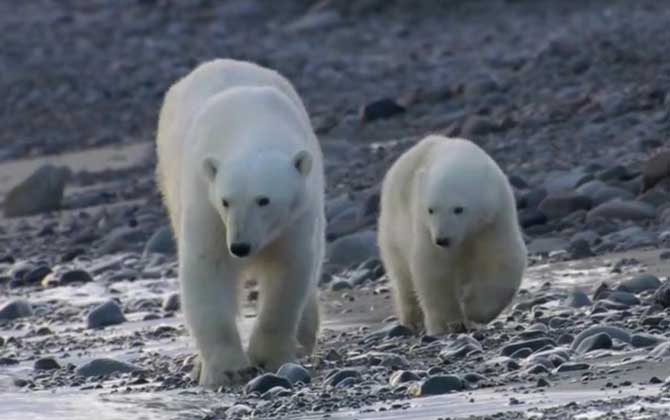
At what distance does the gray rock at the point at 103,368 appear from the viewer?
6.48 m

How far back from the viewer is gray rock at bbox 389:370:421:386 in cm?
552

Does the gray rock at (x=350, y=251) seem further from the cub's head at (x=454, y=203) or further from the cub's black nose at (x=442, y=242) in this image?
the cub's black nose at (x=442, y=242)

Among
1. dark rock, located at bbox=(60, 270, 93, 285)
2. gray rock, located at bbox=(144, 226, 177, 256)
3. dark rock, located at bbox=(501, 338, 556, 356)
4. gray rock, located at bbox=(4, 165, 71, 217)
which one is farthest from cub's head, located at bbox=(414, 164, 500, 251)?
gray rock, located at bbox=(4, 165, 71, 217)

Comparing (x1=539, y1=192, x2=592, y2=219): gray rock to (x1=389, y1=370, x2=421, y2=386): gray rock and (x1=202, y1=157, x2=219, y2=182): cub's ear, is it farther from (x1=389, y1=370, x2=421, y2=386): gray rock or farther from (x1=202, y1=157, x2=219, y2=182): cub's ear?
(x1=389, y1=370, x2=421, y2=386): gray rock

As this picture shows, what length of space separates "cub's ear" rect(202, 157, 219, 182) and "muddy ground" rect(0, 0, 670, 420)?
649 mm

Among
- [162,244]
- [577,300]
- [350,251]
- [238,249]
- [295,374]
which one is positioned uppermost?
[238,249]

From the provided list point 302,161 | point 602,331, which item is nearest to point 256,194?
point 302,161

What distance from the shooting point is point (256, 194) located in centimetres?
602

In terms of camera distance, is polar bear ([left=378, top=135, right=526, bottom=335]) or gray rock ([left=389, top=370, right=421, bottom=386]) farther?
polar bear ([left=378, top=135, right=526, bottom=335])

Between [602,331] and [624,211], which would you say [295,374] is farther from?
[624,211]

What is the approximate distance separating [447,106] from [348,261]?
589 centimetres

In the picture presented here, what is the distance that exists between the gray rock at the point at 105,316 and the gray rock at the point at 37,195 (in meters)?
4.53

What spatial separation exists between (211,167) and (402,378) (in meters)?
0.99

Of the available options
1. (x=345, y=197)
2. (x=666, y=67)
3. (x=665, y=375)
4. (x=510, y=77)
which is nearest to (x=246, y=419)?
(x=665, y=375)
